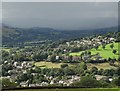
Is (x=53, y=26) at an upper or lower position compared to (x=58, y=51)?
upper

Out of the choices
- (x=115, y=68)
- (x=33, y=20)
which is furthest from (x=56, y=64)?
(x=33, y=20)

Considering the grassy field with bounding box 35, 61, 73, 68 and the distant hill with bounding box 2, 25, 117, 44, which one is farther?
the distant hill with bounding box 2, 25, 117, 44

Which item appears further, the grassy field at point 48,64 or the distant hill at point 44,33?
the distant hill at point 44,33

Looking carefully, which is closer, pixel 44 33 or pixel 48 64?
pixel 48 64

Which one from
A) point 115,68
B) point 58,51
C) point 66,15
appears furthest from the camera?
point 66,15

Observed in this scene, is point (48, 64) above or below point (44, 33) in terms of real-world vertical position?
below

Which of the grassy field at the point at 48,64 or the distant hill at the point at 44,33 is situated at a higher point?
the distant hill at the point at 44,33

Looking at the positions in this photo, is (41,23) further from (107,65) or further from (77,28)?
(107,65)

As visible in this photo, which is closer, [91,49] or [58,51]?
[91,49]

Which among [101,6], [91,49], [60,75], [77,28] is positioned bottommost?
[60,75]

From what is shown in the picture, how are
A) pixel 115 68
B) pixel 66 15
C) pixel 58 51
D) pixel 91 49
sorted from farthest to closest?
pixel 66 15, pixel 58 51, pixel 91 49, pixel 115 68

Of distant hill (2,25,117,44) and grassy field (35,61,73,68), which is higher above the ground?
distant hill (2,25,117,44)
